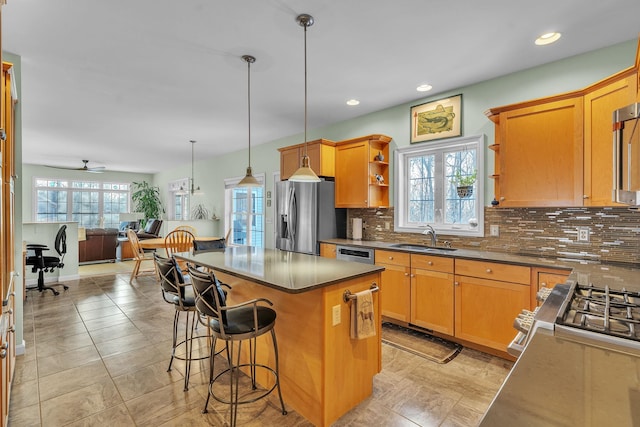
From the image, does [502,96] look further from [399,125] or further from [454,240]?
[454,240]

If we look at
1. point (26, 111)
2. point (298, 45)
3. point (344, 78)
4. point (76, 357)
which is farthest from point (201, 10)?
point (26, 111)

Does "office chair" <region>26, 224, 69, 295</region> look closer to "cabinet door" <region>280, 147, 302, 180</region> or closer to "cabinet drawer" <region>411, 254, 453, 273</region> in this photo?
"cabinet door" <region>280, 147, 302, 180</region>

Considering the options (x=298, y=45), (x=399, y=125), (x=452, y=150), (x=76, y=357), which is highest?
(x=298, y=45)

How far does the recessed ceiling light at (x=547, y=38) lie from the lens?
7.97ft

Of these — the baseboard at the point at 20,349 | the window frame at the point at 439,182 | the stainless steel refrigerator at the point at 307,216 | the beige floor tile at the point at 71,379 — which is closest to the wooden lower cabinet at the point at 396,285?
the window frame at the point at 439,182

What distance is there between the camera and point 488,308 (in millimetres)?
2725

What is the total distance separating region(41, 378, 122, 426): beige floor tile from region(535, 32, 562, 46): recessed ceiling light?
4081 mm

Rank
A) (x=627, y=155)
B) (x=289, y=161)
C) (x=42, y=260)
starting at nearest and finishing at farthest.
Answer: (x=627, y=155) → (x=289, y=161) → (x=42, y=260)

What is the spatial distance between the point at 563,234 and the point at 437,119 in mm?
1711

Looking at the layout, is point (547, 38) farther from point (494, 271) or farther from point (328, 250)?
point (328, 250)

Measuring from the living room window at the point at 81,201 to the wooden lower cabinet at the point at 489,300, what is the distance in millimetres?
10629

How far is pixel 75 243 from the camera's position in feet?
19.3

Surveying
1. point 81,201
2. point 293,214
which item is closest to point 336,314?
point 293,214

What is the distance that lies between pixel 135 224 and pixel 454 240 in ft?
29.7
